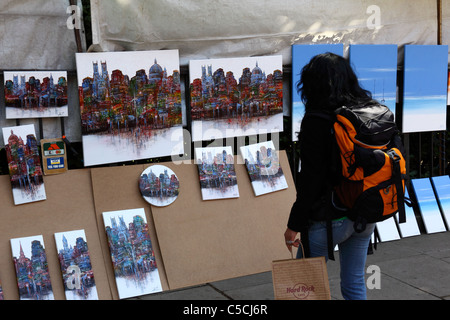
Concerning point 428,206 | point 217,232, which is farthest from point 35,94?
point 428,206

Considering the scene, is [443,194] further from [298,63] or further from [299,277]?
[299,277]

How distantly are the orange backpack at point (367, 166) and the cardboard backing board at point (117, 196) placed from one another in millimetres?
2051

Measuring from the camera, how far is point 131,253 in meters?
4.10

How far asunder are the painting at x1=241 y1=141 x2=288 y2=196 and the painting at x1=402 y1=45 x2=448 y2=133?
5.24 ft

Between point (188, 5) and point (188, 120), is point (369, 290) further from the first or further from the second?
point (188, 5)

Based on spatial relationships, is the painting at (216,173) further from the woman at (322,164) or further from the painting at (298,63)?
the woman at (322,164)

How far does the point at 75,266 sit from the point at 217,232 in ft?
3.94

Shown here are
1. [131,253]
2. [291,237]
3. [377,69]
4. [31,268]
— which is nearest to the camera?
[291,237]

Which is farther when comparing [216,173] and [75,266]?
[216,173]

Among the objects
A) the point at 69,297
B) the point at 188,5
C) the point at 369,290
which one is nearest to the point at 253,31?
the point at 188,5

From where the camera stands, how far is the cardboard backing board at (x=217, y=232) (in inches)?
168

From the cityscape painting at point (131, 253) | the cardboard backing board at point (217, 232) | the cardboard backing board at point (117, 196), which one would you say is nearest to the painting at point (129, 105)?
the cardboard backing board at point (117, 196)

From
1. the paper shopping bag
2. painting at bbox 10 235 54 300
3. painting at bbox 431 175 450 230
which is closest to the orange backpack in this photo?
the paper shopping bag
